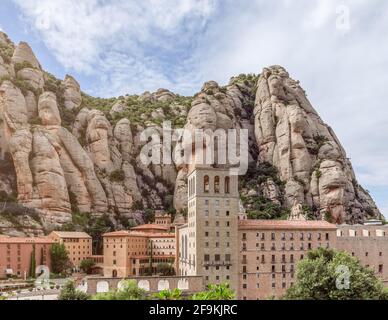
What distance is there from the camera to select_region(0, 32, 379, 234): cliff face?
70188 mm

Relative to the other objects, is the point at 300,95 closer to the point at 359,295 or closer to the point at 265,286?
the point at 265,286

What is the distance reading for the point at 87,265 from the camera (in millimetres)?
60750

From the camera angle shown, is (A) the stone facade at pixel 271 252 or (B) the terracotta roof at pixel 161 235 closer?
(A) the stone facade at pixel 271 252

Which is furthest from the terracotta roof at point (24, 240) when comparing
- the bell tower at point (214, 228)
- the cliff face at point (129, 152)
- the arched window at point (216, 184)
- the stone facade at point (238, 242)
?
the arched window at point (216, 184)

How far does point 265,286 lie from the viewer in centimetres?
4794

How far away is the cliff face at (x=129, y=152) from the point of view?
70188mm

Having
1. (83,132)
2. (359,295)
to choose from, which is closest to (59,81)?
(83,132)

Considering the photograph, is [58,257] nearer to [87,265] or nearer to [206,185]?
[87,265]

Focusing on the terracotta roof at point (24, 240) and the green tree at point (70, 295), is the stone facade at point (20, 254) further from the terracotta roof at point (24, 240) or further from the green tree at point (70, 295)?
the green tree at point (70, 295)

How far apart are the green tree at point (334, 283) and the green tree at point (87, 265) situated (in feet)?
A: 123

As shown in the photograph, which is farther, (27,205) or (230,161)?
(230,161)

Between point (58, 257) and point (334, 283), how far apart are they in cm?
4083

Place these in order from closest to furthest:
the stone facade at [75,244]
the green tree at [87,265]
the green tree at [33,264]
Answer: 1. the green tree at [33,264]
2. the green tree at [87,265]
3. the stone facade at [75,244]
